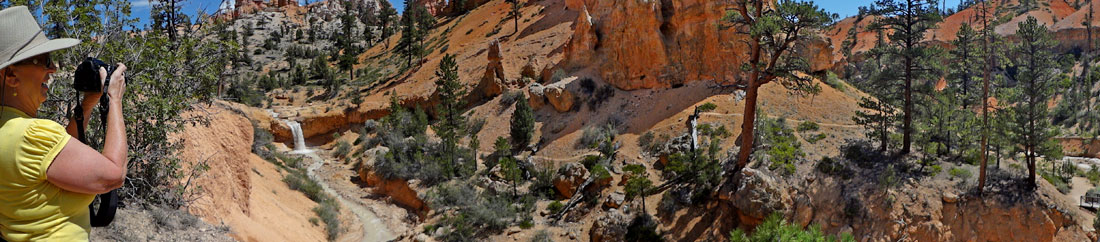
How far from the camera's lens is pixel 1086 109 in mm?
38656

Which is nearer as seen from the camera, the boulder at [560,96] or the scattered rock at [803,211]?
the scattered rock at [803,211]

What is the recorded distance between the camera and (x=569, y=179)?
66.8 feet

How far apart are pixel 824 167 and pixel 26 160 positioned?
1698 cm

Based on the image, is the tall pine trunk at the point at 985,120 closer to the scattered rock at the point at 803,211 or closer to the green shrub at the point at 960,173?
the green shrub at the point at 960,173

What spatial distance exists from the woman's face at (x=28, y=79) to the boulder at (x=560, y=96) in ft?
84.4

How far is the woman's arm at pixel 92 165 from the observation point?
200cm

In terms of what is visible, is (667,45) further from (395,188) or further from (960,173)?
(395,188)

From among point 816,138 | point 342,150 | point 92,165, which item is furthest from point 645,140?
point 92,165

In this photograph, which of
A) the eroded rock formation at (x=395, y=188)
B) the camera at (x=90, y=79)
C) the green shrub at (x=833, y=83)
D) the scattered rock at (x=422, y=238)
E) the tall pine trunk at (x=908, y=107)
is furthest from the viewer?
the green shrub at (x=833, y=83)

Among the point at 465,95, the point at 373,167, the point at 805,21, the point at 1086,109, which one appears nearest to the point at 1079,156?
the point at 1086,109

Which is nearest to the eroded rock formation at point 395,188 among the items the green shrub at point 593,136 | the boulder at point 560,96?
the green shrub at point 593,136

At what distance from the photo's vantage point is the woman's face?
208 centimetres

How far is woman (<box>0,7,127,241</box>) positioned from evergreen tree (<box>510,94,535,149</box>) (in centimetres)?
2387

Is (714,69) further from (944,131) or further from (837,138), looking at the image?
(944,131)
